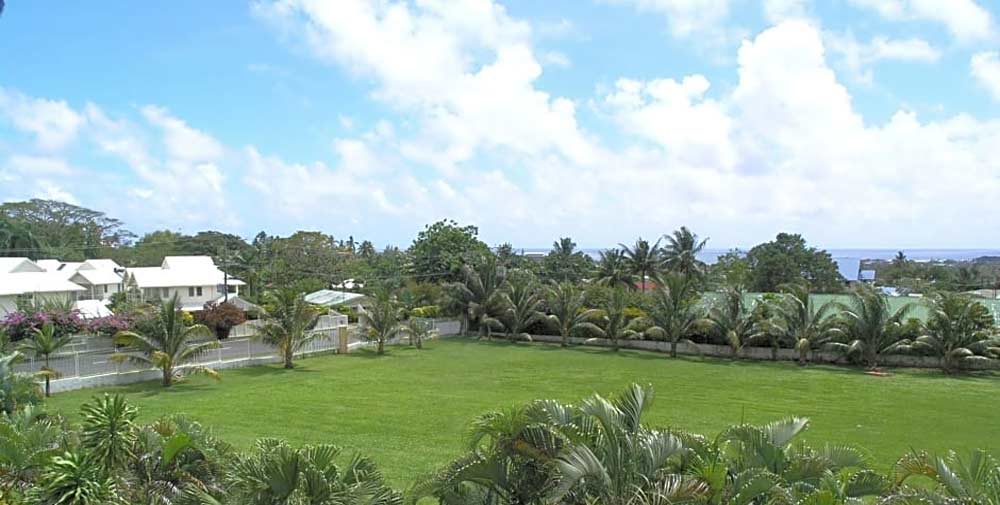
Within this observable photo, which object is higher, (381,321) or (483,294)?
(483,294)

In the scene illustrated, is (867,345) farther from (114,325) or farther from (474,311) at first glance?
(114,325)

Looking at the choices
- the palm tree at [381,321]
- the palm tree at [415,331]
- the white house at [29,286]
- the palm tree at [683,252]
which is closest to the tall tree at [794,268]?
the palm tree at [683,252]

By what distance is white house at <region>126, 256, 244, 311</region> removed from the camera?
1558 inches

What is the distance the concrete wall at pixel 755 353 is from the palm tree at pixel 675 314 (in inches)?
24.6

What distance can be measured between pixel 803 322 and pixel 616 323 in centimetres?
739

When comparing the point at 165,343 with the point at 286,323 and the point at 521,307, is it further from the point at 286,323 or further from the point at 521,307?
the point at 521,307

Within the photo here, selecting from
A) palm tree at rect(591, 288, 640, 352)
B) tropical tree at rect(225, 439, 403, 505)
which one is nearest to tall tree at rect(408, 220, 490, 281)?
palm tree at rect(591, 288, 640, 352)

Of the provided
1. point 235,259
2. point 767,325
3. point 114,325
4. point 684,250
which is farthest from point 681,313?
point 235,259

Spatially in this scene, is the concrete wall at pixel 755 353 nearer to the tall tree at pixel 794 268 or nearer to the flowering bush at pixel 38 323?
the flowering bush at pixel 38 323

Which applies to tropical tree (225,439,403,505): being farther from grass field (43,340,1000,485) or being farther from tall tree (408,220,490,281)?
tall tree (408,220,490,281)

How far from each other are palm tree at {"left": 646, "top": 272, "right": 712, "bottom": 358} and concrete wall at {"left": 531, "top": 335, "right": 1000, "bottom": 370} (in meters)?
0.63

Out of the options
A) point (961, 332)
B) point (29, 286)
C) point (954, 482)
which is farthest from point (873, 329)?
point (29, 286)

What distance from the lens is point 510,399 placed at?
16828mm

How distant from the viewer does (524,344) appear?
102ft
